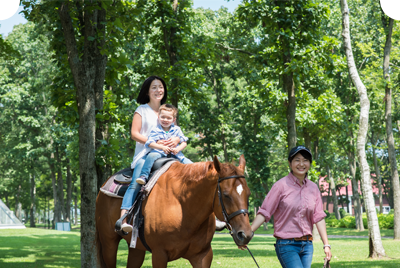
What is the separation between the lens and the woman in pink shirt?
4.64 meters

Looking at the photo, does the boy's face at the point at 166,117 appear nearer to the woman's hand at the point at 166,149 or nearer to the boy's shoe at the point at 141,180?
the woman's hand at the point at 166,149

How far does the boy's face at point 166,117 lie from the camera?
5.67m

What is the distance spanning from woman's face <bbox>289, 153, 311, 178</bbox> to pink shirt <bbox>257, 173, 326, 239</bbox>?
83 millimetres

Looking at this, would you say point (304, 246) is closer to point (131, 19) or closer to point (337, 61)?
point (131, 19)

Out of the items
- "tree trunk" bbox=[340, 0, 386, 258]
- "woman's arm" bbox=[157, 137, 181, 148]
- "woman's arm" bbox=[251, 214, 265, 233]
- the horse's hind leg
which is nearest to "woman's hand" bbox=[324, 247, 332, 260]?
"woman's arm" bbox=[251, 214, 265, 233]

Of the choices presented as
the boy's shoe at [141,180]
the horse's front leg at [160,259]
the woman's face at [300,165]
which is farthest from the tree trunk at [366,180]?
the horse's front leg at [160,259]

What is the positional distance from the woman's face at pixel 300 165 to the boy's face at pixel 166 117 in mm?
1768

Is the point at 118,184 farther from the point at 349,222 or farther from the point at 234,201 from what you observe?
the point at 349,222

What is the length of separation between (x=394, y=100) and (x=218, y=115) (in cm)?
1432

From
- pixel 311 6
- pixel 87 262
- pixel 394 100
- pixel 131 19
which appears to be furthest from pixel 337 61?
pixel 394 100

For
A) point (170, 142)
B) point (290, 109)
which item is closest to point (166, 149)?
point (170, 142)

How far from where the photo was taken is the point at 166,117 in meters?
5.72

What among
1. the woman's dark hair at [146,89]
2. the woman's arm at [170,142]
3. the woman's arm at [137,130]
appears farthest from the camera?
the woman's dark hair at [146,89]

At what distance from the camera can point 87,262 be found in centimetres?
923
